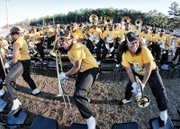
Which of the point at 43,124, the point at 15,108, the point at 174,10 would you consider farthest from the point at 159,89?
the point at 174,10

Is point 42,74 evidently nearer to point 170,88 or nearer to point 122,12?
point 170,88

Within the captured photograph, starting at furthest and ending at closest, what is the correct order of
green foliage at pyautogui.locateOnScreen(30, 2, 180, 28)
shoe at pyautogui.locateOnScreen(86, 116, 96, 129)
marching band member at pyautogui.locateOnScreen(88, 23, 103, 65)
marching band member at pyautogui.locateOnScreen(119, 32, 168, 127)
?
green foliage at pyautogui.locateOnScreen(30, 2, 180, 28) < marching band member at pyautogui.locateOnScreen(88, 23, 103, 65) < shoe at pyautogui.locateOnScreen(86, 116, 96, 129) < marching band member at pyautogui.locateOnScreen(119, 32, 168, 127)

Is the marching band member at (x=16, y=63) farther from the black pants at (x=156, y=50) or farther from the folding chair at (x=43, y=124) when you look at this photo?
the black pants at (x=156, y=50)

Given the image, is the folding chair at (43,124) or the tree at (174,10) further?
the tree at (174,10)

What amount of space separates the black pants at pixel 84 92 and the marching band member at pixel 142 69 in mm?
846

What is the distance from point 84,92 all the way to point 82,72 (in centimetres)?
54

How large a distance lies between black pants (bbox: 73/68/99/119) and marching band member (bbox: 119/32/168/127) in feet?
2.78

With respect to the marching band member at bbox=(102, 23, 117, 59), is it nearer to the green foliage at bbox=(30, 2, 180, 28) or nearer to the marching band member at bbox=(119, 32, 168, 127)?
the marching band member at bbox=(119, 32, 168, 127)

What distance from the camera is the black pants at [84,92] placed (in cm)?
543

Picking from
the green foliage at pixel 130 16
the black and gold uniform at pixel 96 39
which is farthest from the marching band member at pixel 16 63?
the green foliage at pixel 130 16

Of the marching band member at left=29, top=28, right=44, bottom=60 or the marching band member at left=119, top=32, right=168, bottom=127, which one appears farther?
the marching band member at left=29, top=28, right=44, bottom=60

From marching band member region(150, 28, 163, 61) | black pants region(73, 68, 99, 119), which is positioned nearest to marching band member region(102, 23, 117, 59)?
marching band member region(150, 28, 163, 61)

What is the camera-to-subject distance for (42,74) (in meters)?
→ 9.94

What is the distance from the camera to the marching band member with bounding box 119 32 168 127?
5452mm
